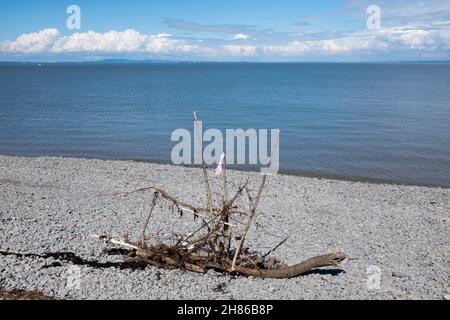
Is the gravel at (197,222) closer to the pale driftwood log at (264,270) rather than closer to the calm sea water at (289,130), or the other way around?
the pale driftwood log at (264,270)

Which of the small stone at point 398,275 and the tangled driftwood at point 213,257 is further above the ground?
the tangled driftwood at point 213,257

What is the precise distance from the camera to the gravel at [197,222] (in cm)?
873

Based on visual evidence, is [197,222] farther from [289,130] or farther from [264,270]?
[289,130]

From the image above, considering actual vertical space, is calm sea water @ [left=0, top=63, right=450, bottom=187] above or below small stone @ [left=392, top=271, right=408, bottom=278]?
above

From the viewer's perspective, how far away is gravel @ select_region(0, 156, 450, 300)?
873cm

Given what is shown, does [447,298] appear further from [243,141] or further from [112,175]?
[243,141]

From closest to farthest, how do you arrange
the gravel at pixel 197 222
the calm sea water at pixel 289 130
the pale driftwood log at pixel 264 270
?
the gravel at pixel 197 222, the pale driftwood log at pixel 264 270, the calm sea water at pixel 289 130

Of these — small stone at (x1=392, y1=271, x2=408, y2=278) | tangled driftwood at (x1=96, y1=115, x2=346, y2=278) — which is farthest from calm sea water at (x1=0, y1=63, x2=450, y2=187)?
tangled driftwood at (x1=96, y1=115, x2=346, y2=278)

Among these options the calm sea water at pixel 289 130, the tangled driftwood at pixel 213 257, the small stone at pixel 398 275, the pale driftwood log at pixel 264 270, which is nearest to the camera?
the pale driftwood log at pixel 264 270

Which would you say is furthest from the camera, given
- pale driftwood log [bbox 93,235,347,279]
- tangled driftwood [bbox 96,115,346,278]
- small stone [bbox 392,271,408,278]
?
small stone [bbox 392,271,408,278]

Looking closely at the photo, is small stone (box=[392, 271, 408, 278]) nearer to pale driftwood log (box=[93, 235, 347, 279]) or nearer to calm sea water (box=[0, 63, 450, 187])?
pale driftwood log (box=[93, 235, 347, 279])

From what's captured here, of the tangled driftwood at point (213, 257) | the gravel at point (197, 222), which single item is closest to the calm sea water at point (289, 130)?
the gravel at point (197, 222)

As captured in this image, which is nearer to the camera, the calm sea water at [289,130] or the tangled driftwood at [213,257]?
the tangled driftwood at [213,257]
